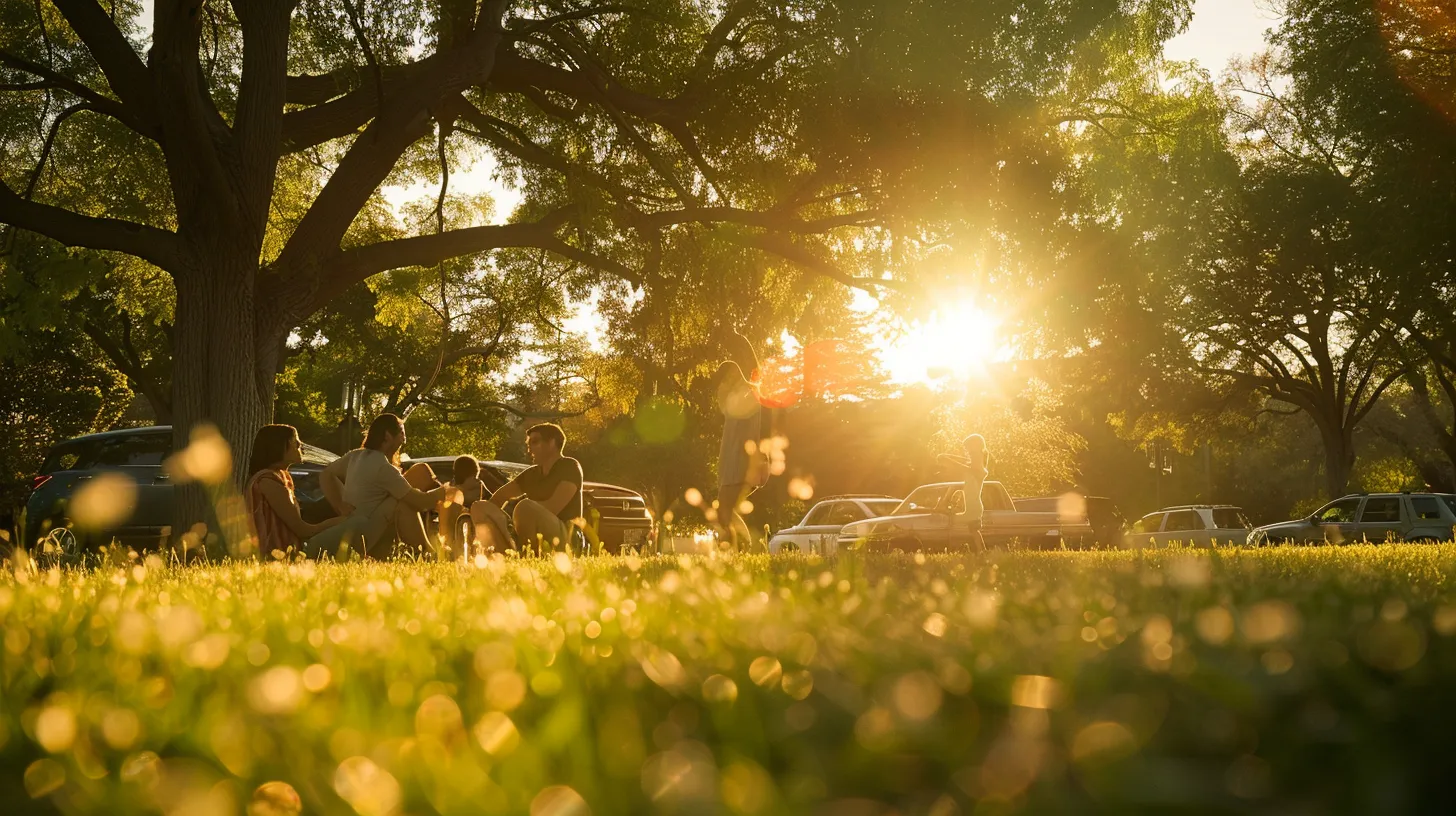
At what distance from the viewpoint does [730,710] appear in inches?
72.6

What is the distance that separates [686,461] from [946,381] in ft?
47.6

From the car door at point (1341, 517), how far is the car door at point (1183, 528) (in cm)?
348

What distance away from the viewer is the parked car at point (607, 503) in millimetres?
18406

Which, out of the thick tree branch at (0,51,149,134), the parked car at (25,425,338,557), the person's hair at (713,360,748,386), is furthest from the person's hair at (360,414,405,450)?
the thick tree branch at (0,51,149,134)

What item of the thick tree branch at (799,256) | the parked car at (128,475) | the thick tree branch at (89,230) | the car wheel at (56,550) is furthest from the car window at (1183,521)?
the car wheel at (56,550)

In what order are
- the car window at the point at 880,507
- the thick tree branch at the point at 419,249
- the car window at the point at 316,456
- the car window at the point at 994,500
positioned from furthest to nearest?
the car window at the point at 880,507 < the car window at the point at 994,500 < the car window at the point at 316,456 < the thick tree branch at the point at 419,249

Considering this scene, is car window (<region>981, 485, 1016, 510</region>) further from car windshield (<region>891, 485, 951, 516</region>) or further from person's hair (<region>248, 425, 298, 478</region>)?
person's hair (<region>248, 425, 298, 478</region>)

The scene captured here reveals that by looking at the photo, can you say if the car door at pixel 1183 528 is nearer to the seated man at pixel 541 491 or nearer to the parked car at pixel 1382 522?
the parked car at pixel 1382 522

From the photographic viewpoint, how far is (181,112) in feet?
39.3

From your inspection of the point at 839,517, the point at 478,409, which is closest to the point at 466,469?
the point at 839,517

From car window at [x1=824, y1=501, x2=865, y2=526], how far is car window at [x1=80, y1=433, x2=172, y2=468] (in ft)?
43.6

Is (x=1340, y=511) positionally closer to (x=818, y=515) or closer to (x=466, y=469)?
(x=818, y=515)

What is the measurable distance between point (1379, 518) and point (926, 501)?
11958 millimetres

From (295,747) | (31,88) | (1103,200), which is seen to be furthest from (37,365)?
(295,747)
